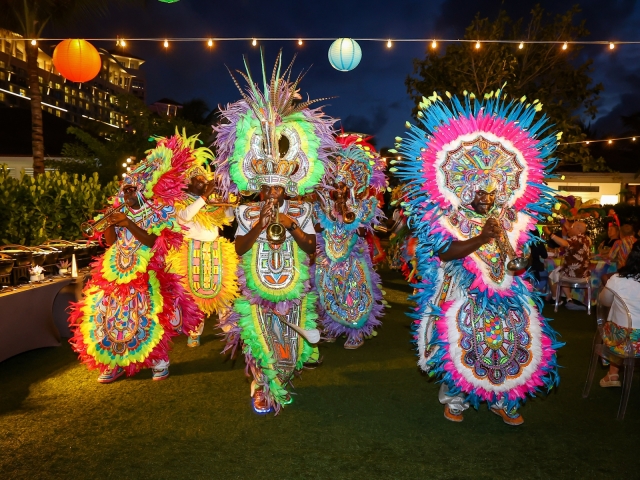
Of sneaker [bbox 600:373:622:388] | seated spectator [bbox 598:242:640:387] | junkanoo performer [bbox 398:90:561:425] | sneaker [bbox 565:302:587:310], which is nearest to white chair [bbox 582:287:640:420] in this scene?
seated spectator [bbox 598:242:640:387]

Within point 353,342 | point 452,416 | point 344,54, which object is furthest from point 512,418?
point 344,54

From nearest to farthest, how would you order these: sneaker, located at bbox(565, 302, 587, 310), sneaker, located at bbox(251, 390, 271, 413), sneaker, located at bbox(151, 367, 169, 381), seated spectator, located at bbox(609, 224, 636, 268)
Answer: sneaker, located at bbox(251, 390, 271, 413) → sneaker, located at bbox(151, 367, 169, 381) → seated spectator, located at bbox(609, 224, 636, 268) → sneaker, located at bbox(565, 302, 587, 310)

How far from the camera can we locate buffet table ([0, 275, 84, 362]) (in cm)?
534

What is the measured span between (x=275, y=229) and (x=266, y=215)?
0.18m

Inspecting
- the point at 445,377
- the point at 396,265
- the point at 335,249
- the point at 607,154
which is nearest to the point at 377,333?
the point at 335,249

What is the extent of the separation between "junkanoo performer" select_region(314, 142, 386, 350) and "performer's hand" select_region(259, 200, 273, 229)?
223cm

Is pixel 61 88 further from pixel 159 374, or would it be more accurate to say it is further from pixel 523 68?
pixel 159 374

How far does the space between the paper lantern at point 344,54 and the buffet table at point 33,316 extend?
188 inches

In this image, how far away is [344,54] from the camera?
8.41 metres

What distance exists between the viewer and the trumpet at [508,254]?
146 inches

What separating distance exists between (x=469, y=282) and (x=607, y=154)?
27.9 m

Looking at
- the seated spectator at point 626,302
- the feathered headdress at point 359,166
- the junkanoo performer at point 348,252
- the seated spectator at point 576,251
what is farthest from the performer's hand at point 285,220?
the seated spectator at point 576,251

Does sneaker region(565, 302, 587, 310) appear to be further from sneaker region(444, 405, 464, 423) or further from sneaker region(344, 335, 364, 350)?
sneaker region(444, 405, 464, 423)

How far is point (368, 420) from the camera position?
4414 millimetres
